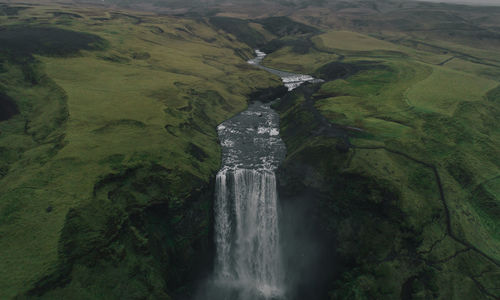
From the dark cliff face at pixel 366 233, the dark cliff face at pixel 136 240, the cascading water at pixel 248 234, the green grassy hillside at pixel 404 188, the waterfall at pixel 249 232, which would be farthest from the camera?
the waterfall at pixel 249 232

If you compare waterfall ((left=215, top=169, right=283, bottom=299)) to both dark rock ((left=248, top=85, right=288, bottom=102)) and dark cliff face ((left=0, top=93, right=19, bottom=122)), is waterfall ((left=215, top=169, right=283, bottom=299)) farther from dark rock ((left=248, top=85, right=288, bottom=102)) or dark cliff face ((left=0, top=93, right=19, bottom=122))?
dark rock ((left=248, top=85, right=288, bottom=102))

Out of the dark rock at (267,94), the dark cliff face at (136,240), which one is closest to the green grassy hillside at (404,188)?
the dark cliff face at (136,240)

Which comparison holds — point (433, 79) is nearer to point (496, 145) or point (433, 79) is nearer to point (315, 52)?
point (496, 145)

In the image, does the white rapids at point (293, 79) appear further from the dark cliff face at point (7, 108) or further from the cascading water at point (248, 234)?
the dark cliff face at point (7, 108)

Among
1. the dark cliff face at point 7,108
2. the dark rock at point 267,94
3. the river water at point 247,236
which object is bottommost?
the river water at point 247,236

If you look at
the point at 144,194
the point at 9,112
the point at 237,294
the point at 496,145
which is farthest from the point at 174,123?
the point at 496,145
